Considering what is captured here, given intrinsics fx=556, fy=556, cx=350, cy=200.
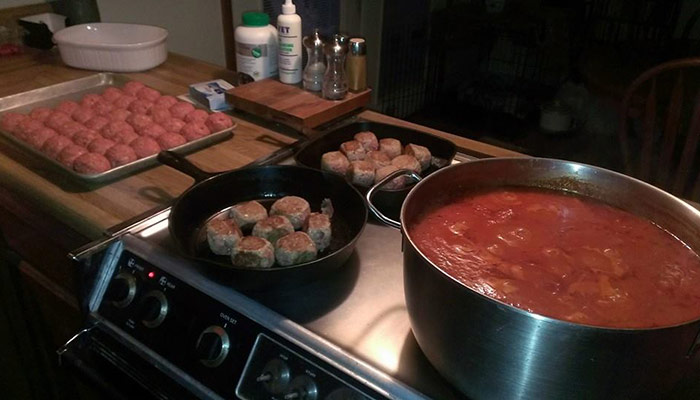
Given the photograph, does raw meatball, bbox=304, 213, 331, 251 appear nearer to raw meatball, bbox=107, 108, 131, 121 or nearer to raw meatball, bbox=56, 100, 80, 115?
raw meatball, bbox=107, 108, 131, 121

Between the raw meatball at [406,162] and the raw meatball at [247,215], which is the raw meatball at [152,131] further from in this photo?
the raw meatball at [406,162]

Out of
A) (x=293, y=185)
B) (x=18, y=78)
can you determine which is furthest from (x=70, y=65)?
(x=293, y=185)

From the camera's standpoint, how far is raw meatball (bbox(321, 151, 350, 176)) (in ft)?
3.15

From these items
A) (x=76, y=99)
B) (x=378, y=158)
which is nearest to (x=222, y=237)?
(x=378, y=158)

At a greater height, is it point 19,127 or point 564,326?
point 564,326

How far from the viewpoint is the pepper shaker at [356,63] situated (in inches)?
49.7

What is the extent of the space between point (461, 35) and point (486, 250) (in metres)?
2.28

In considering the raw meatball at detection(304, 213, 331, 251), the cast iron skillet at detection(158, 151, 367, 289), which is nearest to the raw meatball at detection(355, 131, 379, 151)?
the cast iron skillet at detection(158, 151, 367, 289)

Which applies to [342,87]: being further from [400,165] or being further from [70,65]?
[70,65]

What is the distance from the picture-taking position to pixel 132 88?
1.35 meters

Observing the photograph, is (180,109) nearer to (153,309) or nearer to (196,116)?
(196,116)

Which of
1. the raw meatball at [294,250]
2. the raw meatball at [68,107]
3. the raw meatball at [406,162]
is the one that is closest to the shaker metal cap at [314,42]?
the raw meatball at [406,162]

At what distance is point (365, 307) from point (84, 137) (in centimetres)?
71

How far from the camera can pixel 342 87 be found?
4.08ft
